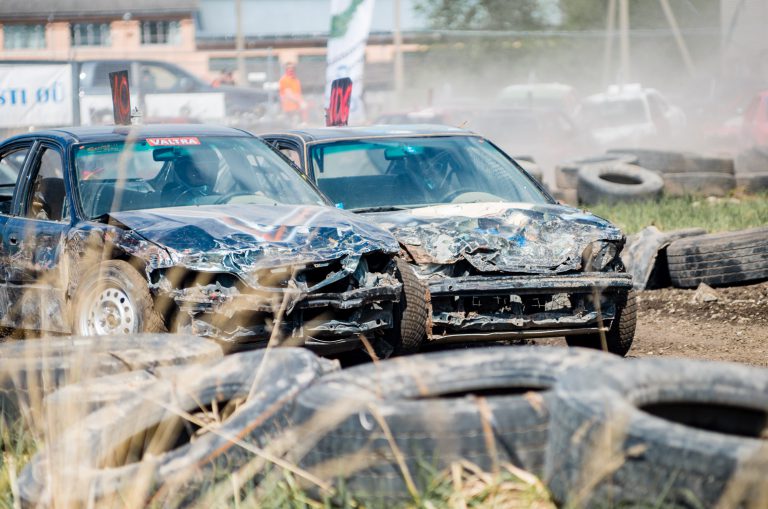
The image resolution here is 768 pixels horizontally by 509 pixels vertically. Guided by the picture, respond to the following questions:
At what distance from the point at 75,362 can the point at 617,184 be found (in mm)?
9814

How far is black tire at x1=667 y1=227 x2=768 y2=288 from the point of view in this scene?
27.4ft

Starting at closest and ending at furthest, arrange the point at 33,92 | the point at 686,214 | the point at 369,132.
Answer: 1. the point at 369,132
2. the point at 686,214
3. the point at 33,92

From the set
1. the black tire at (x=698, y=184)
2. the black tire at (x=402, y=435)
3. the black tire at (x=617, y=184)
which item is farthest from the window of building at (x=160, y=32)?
the black tire at (x=402, y=435)

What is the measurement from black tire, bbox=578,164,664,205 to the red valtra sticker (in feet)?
23.7

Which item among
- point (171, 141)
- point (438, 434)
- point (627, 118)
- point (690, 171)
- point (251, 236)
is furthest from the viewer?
point (627, 118)

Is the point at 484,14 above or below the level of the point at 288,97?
above

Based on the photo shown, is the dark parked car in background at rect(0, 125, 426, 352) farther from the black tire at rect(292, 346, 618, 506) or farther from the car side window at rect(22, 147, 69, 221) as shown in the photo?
the black tire at rect(292, 346, 618, 506)

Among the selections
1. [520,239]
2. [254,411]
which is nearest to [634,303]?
[520,239]

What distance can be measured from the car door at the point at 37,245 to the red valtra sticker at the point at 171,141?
53cm

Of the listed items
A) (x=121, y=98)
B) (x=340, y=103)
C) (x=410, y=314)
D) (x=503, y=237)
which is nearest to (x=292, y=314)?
(x=410, y=314)

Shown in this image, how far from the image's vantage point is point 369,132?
7957 millimetres

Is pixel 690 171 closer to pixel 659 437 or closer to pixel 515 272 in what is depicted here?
pixel 515 272

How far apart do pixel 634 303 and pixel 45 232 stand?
346 centimetres

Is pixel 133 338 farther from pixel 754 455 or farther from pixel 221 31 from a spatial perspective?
pixel 221 31
